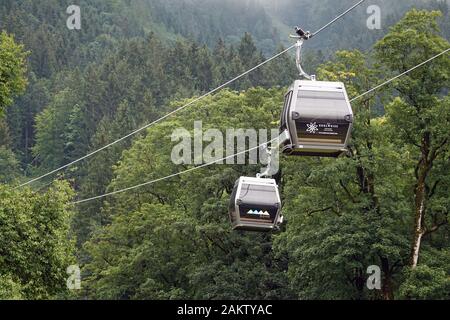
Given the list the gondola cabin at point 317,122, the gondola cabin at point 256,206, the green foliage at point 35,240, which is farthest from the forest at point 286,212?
the gondola cabin at point 317,122

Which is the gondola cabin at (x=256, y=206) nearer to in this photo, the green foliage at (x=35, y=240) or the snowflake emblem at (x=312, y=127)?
the green foliage at (x=35, y=240)

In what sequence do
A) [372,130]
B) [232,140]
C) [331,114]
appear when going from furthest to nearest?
1. [232,140]
2. [372,130]
3. [331,114]

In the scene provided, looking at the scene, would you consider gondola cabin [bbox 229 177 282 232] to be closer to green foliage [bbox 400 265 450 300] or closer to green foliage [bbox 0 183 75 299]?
green foliage [bbox 0 183 75 299]

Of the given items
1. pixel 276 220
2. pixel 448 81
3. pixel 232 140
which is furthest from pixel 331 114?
pixel 232 140
